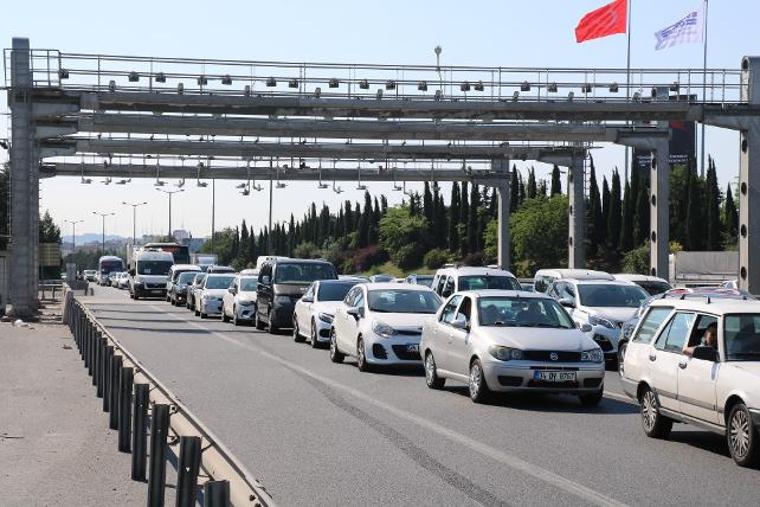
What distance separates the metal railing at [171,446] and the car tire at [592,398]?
6169 millimetres

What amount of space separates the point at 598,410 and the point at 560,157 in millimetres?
36390

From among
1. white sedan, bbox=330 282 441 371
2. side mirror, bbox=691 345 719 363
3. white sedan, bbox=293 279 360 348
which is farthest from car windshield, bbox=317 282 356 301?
side mirror, bbox=691 345 719 363

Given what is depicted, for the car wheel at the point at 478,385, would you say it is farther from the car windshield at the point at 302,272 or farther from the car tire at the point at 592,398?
the car windshield at the point at 302,272

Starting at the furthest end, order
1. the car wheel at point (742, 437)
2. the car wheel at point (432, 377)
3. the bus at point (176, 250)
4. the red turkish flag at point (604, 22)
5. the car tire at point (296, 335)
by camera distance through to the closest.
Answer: the bus at point (176, 250) → the red turkish flag at point (604, 22) → the car tire at point (296, 335) → the car wheel at point (432, 377) → the car wheel at point (742, 437)

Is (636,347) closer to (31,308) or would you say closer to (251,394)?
(251,394)

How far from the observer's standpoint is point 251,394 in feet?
58.6

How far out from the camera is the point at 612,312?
2483 cm

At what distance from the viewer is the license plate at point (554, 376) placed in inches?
645

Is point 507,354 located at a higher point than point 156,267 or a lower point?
higher

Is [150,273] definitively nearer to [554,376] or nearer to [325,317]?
[325,317]

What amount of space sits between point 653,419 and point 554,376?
3.19 metres

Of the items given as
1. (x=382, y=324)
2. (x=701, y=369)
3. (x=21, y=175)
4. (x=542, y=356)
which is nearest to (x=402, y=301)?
(x=382, y=324)

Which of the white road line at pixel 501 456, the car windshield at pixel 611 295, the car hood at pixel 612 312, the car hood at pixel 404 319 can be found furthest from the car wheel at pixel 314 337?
the white road line at pixel 501 456

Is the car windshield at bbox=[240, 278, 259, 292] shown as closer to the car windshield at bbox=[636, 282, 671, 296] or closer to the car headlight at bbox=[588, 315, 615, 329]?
the car windshield at bbox=[636, 282, 671, 296]
